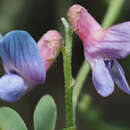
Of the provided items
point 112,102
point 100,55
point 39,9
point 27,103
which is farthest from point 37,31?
point 100,55

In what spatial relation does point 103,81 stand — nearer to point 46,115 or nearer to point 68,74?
point 68,74

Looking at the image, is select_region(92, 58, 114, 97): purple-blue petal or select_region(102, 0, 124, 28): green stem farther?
select_region(102, 0, 124, 28): green stem

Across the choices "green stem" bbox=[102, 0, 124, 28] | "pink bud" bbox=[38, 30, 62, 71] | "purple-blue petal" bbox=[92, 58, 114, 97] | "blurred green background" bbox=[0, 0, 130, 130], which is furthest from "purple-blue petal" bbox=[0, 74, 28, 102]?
"blurred green background" bbox=[0, 0, 130, 130]

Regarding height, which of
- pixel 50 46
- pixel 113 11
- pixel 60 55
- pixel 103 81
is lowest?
pixel 60 55

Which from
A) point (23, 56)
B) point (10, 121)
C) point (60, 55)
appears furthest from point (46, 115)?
point (60, 55)

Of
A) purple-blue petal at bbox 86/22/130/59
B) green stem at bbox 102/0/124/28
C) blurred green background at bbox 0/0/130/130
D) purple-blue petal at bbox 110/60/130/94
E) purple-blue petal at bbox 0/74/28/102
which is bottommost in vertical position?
blurred green background at bbox 0/0/130/130

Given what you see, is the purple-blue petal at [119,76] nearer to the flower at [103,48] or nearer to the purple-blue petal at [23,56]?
the flower at [103,48]

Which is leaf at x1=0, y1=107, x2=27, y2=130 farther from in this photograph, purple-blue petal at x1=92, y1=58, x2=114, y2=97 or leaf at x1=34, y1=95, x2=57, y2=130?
purple-blue petal at x1=92, y1=58, x2=114, y2=97

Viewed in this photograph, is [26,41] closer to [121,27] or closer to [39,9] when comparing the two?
[121,27]
